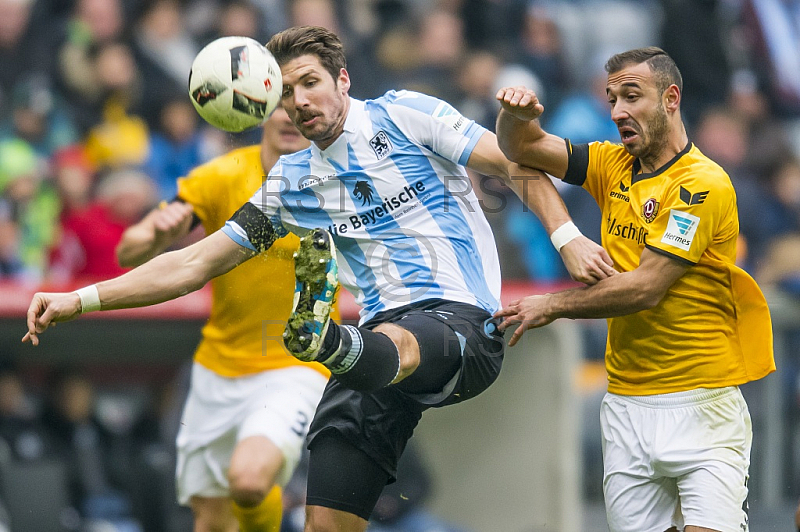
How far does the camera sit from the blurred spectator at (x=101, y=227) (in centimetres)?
872

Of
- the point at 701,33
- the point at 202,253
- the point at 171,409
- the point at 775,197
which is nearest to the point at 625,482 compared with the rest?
the point at 202,253

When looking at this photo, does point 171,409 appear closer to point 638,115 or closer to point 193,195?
point 193,195

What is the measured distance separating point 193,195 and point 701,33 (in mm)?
7532

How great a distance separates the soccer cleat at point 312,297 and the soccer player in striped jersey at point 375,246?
0.67m

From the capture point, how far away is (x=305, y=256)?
15.2 ft

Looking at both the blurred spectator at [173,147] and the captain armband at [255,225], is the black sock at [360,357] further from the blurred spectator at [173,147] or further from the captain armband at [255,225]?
the blurred spectator at [173,147]

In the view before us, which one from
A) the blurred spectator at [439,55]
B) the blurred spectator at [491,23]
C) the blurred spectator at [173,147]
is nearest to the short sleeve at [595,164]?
the blurred spectator at [173,147]

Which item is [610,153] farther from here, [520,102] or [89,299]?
[89,299]

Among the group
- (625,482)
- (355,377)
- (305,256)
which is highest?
(305,256)

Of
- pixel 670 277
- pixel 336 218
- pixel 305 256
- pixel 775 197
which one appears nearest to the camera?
pixel 305 256

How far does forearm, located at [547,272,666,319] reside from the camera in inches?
199

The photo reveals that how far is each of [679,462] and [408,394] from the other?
4.09 ft

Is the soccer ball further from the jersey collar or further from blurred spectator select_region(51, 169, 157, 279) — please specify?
blurred spectator select_region(51, 169, 157, 279)

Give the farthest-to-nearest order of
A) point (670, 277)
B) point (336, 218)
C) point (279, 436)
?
point (279, 436) → point (336, 218) → point (670, 277)
